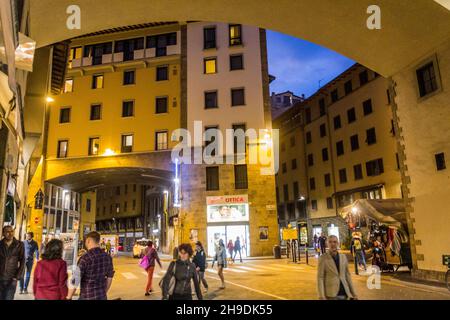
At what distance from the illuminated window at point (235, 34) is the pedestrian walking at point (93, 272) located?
3039 cm

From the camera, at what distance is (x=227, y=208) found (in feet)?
Result: 100

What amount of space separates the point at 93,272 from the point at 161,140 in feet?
91.7

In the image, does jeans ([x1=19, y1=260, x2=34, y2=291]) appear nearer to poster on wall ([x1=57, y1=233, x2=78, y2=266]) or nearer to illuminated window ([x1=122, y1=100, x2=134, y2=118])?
poster on wall ([x1=57, y1=233, x2=78, y2=266])

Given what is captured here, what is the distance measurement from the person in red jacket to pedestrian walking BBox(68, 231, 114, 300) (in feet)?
0.76

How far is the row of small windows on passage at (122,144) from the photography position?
32.7 metres

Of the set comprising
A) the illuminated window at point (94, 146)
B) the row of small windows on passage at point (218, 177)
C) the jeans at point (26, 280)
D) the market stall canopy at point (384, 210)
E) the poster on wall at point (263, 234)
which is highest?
the illuminated window at point (94, 146)

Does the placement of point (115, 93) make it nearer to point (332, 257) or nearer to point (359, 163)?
point (359, 163)

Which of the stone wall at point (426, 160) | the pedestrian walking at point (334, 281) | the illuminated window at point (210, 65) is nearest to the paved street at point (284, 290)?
the stone wall at point (426, 160)

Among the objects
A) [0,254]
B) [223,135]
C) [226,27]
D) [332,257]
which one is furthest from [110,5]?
[226,27]

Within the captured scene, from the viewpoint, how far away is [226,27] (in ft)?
111

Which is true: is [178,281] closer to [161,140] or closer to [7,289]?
[7,289]

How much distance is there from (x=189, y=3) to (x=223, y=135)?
20.3 metres

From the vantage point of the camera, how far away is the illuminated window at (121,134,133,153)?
32.9 metres

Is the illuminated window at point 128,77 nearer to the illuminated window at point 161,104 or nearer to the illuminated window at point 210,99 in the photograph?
the illuminated window at point 161,104
